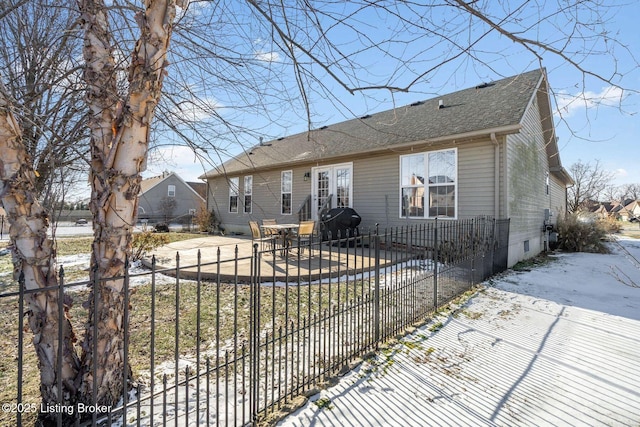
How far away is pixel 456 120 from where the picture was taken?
930cm

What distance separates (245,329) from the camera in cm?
402

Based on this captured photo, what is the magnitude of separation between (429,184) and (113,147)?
844 centimetres

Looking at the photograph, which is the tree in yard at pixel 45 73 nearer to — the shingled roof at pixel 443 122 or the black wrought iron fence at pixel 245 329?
the black wrought iron fence at pixel 245 329

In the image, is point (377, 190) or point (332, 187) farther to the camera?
point (332, 187)

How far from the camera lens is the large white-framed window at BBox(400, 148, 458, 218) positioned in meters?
8.92

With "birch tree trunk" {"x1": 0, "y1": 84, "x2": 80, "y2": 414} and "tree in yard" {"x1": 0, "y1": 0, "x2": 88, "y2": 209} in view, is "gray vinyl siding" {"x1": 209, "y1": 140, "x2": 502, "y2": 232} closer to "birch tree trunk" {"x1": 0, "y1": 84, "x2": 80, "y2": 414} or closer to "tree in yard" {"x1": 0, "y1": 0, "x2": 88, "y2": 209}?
"tree in yard" {"x1": 0, "y1": 0, "x2": 88, "y2": 209}

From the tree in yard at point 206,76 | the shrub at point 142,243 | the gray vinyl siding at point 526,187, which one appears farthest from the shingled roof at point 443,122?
the shrub at point 142,243

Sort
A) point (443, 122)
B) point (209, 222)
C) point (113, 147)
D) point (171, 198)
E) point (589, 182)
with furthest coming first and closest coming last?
point (171, 198), point (589, 182), point (209, 222), point (443, 122), point (113, 147)

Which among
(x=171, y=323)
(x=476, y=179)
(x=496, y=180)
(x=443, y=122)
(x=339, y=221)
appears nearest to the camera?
(x=171, y=323)

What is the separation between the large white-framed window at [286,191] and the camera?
541 inches

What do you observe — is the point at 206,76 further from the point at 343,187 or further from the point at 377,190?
the point at 343,187

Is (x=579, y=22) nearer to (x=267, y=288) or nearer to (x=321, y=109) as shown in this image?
(x=321, y=109)

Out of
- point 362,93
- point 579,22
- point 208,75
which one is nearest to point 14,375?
point 208,75

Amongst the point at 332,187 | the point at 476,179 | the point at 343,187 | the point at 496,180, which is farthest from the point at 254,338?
the point at 332,187
